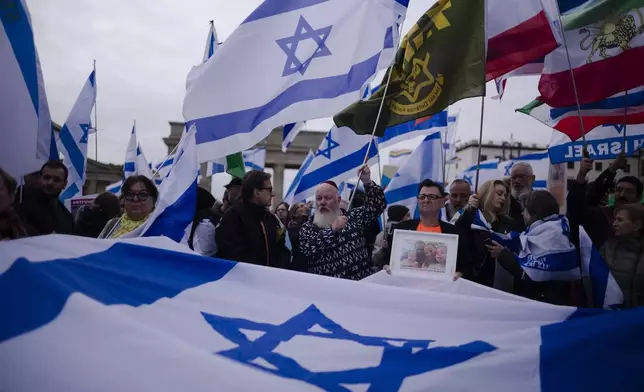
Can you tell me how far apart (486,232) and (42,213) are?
141 inches

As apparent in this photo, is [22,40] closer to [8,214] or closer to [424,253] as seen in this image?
[8,214]

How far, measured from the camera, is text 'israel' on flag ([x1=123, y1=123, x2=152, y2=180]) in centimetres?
1044

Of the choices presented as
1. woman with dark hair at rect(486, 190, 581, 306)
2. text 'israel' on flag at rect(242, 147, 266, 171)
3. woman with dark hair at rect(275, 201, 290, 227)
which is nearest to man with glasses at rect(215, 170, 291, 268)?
woman with dark hair at rect(486, 190, 581, 306)

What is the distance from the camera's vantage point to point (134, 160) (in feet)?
34.9

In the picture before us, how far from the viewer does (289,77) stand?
4.15 m

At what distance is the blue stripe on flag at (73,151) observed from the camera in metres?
8.00

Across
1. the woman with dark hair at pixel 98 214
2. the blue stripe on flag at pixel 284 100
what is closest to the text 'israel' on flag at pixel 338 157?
the blue stripe on flag at pixel 284 100

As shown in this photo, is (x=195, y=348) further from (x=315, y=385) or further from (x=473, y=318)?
(x=473, y=318)

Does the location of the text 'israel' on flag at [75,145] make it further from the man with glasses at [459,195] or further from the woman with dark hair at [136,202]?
the man with glasses at [459,195]

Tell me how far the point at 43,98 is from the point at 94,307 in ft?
5.65

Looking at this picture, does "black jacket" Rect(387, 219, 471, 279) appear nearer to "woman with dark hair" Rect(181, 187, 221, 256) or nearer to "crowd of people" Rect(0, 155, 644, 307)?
"crowd of people" Rect(0, 155, 644, 307)

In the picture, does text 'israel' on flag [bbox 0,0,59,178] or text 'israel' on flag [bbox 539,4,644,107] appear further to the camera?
text 'israel' on flag [bbox 539,4,644,107]

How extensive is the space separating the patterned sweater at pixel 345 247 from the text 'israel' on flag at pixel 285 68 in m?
0.88

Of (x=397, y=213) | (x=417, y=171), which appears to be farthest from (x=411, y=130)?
(x=397, y=213)
